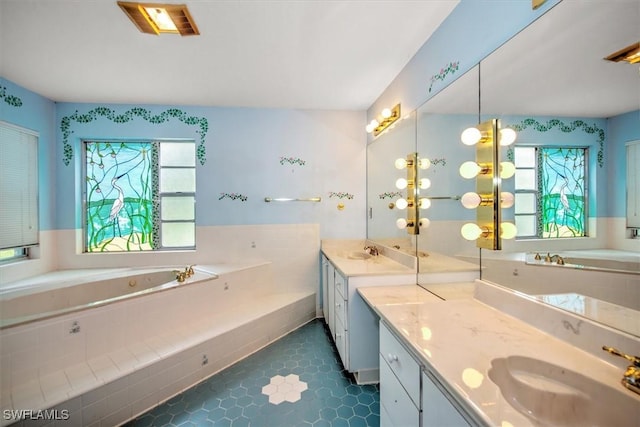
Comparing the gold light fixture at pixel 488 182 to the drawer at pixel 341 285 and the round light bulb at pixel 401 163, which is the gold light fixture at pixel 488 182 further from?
the drawer at pixel 341 285

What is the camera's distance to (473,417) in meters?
0.63

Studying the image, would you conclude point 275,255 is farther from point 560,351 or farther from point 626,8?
point 626,8

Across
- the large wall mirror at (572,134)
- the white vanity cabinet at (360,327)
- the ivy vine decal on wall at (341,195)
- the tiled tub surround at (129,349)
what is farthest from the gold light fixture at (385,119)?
the tiled tub surround at (129,349)

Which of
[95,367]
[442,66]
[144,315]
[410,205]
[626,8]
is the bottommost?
[95,367]

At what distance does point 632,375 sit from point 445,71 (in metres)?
1.55

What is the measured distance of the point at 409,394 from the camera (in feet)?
3.20

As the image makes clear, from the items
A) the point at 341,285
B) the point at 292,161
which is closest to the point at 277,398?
the point at 341,285

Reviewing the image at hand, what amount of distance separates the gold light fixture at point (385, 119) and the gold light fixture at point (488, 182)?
3.24 feet

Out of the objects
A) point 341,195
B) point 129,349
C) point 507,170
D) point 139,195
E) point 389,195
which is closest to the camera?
point 507,170

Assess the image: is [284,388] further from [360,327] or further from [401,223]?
[401,223]

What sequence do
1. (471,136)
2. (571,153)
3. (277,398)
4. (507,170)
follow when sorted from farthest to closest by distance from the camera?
(277,398) < (471,136) < (507,170) < (571,153)

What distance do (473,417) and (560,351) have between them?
468 millimetres

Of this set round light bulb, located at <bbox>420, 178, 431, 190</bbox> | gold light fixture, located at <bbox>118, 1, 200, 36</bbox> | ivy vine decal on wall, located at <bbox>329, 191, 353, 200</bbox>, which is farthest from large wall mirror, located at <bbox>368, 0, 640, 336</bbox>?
ivy vine decal on wall, located at <bbox>329, 191, 353, 200</bbox>

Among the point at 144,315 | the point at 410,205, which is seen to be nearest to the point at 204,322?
the point at 144,315
